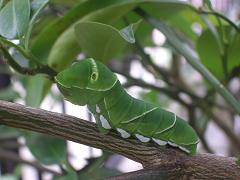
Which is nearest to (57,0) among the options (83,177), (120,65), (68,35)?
(68,35)

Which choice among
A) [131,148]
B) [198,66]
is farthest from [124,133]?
[198,66]

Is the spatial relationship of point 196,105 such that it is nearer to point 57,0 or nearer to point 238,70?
point 238,70

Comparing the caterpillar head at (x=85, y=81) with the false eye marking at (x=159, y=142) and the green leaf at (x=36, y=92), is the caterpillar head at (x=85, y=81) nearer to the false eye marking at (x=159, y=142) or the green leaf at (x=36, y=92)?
the false eye marking at (x=159, y=142)

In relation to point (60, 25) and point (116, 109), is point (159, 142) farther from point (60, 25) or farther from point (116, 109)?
point (60, 25)

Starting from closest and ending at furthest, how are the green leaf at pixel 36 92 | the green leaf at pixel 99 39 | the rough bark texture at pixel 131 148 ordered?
the rough bark texture at pixel 131 148 < the green leaf at pixel 99 39 < the green leaf at pixel 36 92

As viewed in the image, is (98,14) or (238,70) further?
(238,70)

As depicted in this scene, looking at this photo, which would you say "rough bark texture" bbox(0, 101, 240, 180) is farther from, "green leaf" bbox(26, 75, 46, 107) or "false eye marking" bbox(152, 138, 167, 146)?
"green leaf" bbox(26, 75, 46, 107)

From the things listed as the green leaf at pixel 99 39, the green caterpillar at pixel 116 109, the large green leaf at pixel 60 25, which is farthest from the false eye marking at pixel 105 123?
the large green leaf at pixel 60 25
